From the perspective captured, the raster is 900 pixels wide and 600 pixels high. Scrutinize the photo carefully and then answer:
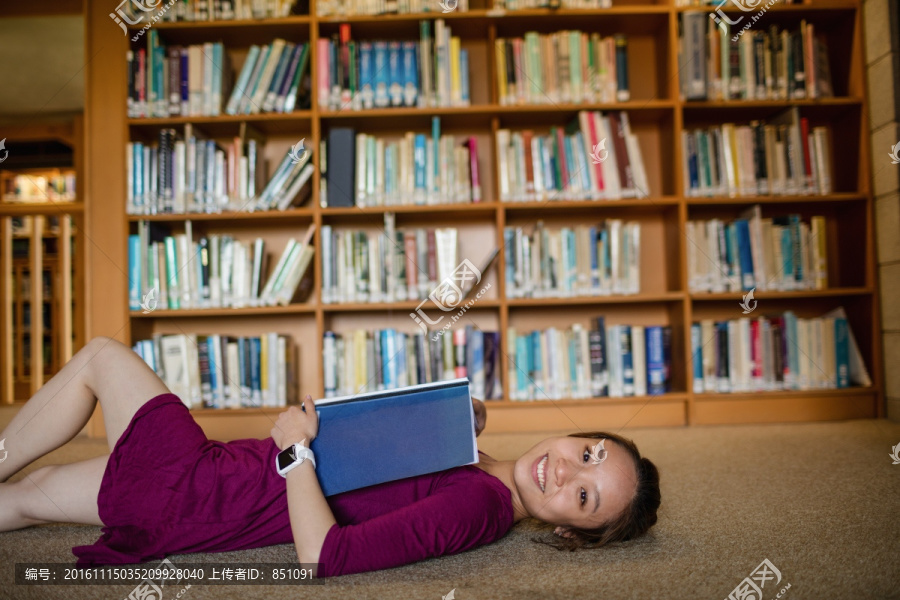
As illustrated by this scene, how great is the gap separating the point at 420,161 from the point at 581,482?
1.82m

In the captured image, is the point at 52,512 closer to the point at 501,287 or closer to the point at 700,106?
the point at 501,287

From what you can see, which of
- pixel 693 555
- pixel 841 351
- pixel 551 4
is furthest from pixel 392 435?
pixel 841 351

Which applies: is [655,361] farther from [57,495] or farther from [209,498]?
[57,495]

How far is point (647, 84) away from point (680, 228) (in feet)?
2.44

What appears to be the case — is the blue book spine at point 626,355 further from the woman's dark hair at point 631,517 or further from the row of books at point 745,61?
the woman's dark hair at point 631,517

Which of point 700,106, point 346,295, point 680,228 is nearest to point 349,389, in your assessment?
point 346,295

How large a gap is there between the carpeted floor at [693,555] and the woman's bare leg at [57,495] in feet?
0.17

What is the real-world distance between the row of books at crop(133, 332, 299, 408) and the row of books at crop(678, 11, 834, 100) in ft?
6.78

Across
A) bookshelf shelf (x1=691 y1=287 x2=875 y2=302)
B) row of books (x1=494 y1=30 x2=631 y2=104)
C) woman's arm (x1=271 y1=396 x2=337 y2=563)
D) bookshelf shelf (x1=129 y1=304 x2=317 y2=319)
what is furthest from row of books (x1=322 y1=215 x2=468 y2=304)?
woman's arm (x1=271 y1=396 x2=337 y2=563)

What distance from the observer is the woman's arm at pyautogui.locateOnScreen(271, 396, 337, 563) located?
95 cm

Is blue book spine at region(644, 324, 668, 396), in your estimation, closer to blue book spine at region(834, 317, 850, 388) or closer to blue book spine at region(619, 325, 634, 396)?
blue book spine at region(619, 325, 634, 396)

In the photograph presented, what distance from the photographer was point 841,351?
8.80 feet

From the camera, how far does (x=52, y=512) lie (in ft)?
4.02

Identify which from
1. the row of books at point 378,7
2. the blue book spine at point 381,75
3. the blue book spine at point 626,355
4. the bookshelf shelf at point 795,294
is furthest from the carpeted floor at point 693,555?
the row of books at point 378,7
